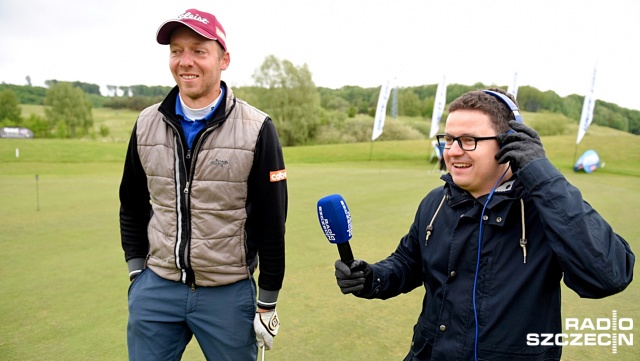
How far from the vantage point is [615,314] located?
4.59 meters

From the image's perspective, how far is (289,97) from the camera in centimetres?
5156

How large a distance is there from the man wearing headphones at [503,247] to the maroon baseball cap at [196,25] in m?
1.27

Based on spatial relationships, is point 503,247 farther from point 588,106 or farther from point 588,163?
point 588,106

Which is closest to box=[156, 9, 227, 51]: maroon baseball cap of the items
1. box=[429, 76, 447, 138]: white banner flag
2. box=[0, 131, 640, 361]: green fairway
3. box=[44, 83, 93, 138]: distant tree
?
box=[0, 131, 640, 361]: green fairway

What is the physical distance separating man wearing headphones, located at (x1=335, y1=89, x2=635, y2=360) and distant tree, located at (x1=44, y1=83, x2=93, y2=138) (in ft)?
217

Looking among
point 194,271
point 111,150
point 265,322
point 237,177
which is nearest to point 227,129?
point 237,177

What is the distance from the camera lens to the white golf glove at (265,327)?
251 cm

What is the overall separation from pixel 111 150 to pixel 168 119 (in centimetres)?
2849

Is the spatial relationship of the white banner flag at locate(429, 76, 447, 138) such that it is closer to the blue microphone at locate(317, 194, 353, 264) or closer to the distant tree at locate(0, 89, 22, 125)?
the blue microphone at locate(317, 194, 353, 264)

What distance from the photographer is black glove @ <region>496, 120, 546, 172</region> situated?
1856 mm

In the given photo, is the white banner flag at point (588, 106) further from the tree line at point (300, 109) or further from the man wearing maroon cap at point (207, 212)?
the man wearing maroon cap at point (207, 212)

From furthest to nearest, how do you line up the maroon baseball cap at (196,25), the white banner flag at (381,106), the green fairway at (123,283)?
the white banner flag at (381,106) → the green fairway at (123,283) → the maroon baseball cap at (196,25)

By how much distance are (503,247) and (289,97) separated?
50.6 m

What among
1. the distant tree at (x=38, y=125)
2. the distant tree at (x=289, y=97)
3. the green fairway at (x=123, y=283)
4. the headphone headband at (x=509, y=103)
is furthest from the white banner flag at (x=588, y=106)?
the distant tree at (x=38, y=125)
